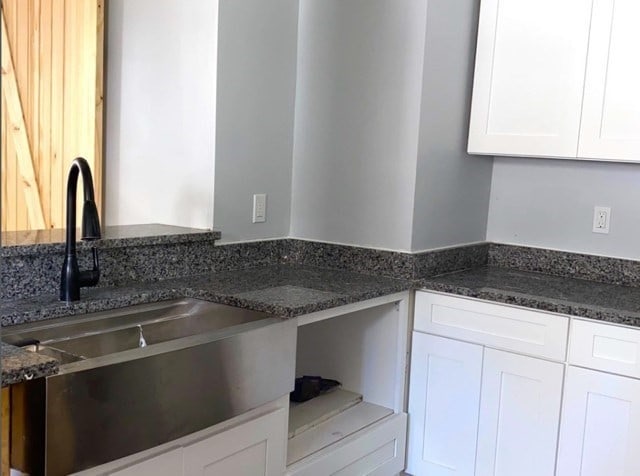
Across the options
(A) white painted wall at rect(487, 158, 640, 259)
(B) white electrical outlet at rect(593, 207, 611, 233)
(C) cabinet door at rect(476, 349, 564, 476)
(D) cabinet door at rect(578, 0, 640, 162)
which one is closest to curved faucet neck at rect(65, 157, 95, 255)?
(C) cabinet door at rect(476, 349, 564, 476)

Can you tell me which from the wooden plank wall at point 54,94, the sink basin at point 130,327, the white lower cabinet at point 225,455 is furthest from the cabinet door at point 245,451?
the wooden plank wall at point 54,94

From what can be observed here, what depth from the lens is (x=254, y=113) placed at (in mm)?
2326

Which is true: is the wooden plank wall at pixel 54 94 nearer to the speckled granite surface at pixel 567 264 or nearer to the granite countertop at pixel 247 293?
the granite countertop at pixel 247 293

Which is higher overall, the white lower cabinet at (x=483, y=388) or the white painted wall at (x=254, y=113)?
the white painted wall at (x=254, y=113)

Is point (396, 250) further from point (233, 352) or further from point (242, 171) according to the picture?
point (233, 352)

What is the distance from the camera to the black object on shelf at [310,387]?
7.60 feet

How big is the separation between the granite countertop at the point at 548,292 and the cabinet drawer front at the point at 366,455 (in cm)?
51

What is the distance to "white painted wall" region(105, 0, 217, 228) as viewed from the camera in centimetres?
221

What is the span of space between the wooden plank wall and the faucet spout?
3.16ft

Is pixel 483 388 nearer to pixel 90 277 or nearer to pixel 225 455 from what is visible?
pixel 225 455

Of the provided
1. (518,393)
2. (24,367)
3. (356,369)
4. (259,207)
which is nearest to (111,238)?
(259,207)

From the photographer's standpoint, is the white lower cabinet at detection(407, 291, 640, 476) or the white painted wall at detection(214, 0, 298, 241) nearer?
the white lower cabinet at detection(407, 291, 640, 476)

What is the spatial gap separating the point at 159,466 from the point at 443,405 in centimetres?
119

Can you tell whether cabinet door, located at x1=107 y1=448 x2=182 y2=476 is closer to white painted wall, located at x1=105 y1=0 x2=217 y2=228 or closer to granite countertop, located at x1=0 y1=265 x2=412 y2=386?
granite countertop, located at x1=0 y1=265 x2=412 y2=386
